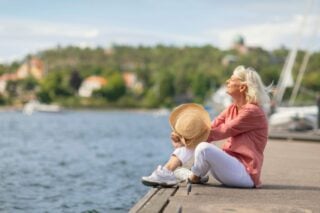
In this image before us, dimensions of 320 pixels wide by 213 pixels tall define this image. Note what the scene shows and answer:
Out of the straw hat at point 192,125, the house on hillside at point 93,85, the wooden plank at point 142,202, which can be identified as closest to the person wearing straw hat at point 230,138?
the straw hat at point 192,125

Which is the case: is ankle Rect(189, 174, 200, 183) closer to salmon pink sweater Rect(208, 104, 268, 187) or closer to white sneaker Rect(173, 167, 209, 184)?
white sneaker Rect(173, 167, 209, 184)

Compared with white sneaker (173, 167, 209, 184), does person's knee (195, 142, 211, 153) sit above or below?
above

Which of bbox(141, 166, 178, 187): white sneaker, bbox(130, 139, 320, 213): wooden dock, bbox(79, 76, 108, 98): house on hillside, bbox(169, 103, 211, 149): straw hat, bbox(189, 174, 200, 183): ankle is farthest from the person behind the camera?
bbox(79, 76, 108, 98): house on hillside

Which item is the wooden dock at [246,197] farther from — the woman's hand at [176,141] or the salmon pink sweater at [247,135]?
the woman's hand at [176,141]

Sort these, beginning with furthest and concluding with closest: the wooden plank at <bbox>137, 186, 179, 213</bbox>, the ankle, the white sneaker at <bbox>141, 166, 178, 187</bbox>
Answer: the ankle → the white sneaker at <bbox>141, 166, 178, 187</bbox> → the wooden plank at <bbox>137, 186, 179, 213</bbox>

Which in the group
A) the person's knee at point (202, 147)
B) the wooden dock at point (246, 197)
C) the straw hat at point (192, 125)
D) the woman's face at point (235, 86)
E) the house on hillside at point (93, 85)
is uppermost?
the woman's face at point (235, 86)

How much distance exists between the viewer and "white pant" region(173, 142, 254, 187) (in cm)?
815

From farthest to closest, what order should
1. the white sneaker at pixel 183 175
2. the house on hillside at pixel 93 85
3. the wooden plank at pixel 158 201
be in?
the house on hillside at pixel 93 85
the white sneaker at pixel 183 175
the wooden plank at pixel 158 201

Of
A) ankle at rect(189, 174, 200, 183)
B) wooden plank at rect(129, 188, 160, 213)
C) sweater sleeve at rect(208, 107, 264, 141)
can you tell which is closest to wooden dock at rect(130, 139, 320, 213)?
wooden plank at rect(129, 188, 160, 213)

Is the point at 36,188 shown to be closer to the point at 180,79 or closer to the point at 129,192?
the point at 129,192

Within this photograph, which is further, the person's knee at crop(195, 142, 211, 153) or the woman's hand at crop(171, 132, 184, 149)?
the woman's hand at crop(171, 132, 184, 149)

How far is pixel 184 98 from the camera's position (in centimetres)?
18112

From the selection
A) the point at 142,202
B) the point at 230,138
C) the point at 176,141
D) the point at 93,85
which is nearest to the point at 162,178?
the point at 176,141

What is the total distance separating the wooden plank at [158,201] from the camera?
266 inches
